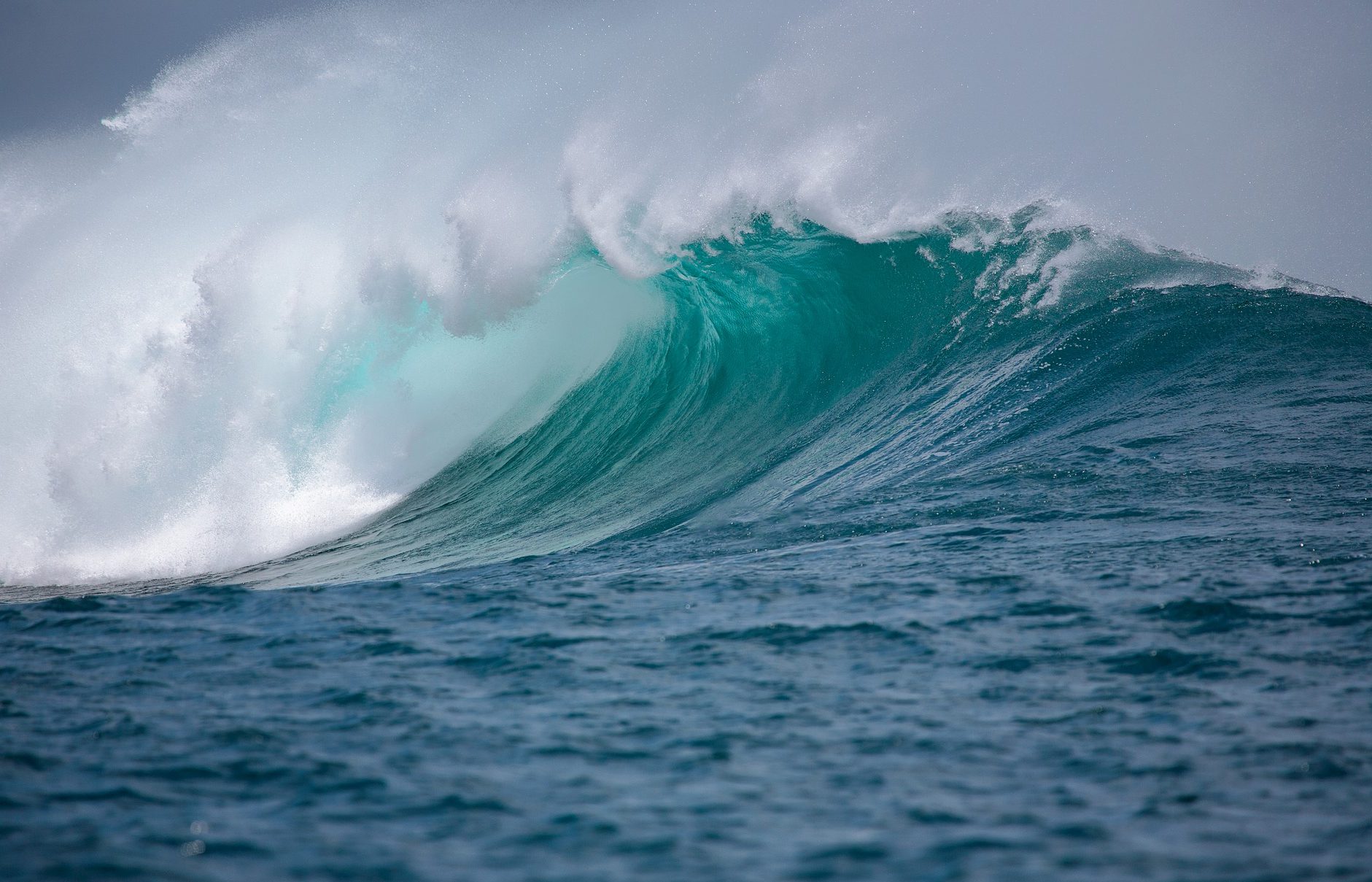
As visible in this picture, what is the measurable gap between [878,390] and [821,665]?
19.5 ft

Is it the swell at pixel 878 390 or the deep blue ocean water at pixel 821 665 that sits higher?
the swell at pixel 878 390

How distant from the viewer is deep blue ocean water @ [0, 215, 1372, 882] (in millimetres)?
2771

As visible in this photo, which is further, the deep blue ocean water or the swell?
the swell

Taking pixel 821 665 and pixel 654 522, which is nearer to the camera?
pixel 821 665

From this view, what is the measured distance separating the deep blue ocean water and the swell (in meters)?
0.07

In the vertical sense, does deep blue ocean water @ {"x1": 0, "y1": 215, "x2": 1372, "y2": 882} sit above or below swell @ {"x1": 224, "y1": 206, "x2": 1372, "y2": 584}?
below

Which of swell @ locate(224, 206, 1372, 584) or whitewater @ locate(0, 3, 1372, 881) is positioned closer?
whitewater @ locate(0, 3, 1372, 881)

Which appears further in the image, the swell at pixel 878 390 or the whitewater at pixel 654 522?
the swell at pixel 878 390

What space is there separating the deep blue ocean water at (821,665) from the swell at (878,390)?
7cm

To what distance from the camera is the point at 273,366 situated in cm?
1131

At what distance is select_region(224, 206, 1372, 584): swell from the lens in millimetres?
7559

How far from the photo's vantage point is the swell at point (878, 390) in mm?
7559

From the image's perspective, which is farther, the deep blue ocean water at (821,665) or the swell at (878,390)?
the swell at (878,390)

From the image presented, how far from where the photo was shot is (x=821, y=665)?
4.12 metres
